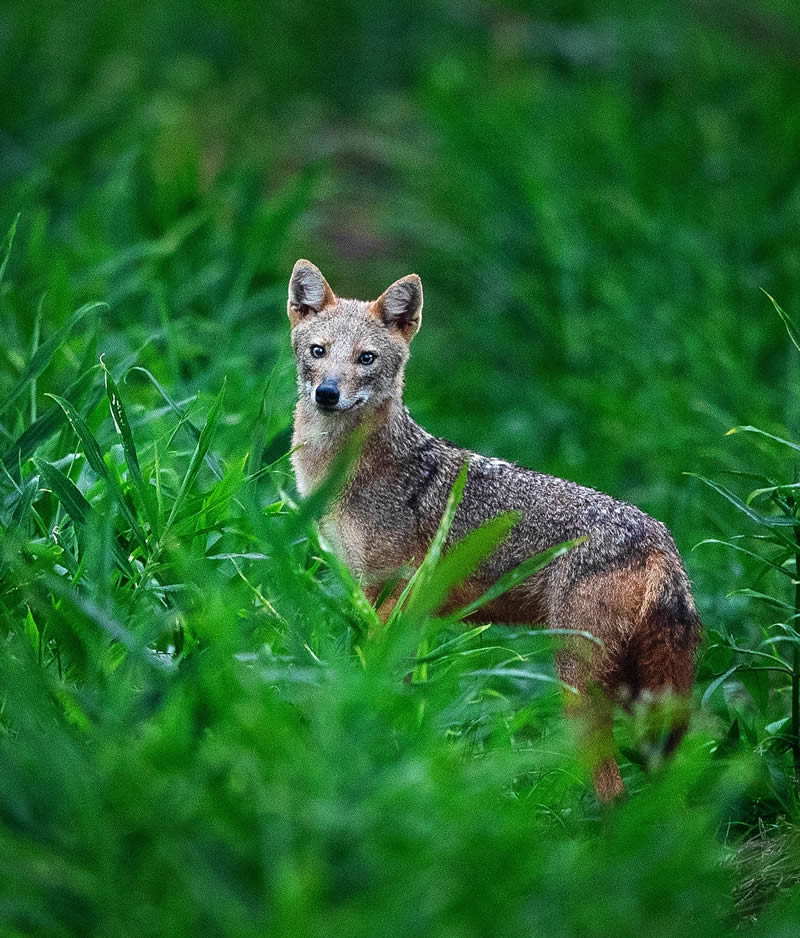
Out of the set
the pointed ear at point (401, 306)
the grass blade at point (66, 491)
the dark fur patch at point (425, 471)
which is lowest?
the dark fur patch at point (425, 471)

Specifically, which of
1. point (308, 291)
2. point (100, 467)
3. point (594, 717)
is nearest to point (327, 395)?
point (308, 291)

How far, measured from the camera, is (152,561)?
3.90m

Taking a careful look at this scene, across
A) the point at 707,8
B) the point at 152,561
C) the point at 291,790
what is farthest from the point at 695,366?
the point at 291,790

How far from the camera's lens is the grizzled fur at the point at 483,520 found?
4074 millimetres

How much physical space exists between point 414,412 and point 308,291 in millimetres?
2543

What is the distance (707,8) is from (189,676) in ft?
20.1

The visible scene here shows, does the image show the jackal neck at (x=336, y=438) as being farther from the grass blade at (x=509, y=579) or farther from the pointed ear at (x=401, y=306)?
the grass blade at (x=509, y=579)

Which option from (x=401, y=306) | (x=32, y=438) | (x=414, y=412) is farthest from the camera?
(x=414, y=412)

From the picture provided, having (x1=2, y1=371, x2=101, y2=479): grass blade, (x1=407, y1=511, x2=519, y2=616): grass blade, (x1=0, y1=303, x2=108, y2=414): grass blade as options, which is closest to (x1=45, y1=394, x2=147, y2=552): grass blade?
(x1=2, y1=371, x2=101, y2=479): grass blade

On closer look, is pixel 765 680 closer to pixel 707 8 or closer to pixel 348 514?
pixel 348 514

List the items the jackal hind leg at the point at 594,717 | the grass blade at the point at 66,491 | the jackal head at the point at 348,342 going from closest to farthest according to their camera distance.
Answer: the jackal hind leg at the point at 594,717 → the grass blade at the point at 66,491 → the jackal head at the point at 348,342

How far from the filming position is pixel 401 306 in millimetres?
4832

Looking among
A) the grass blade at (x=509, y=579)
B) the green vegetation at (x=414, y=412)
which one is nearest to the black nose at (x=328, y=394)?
the green vegetation at (x=414, y=412)

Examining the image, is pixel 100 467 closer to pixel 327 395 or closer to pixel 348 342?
pixel 327 395
